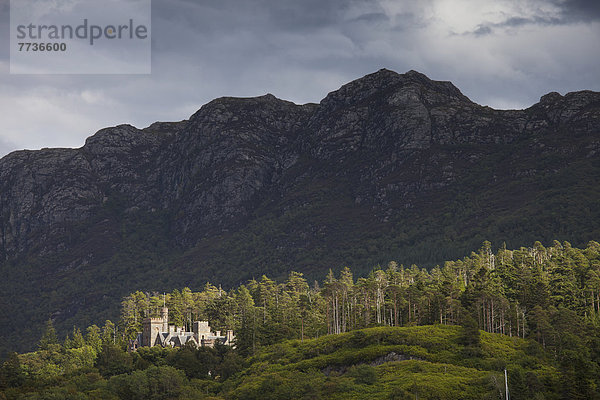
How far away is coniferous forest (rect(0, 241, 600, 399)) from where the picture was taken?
128125 millimetres

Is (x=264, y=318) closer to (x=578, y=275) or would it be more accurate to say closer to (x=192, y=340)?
(x=192, y=340)

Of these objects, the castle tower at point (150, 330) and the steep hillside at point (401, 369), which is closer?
the steep hillside at point (401, 369)

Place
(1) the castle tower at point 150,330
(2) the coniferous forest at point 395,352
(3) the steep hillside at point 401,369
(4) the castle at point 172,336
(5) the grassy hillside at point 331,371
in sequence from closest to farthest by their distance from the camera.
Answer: (3) the steep hillside at point 401,369
(5) the grassy hillside at point 331,371
(2) the coniferous forest at point 395,352
(4) the castle at point 172,336
(1) the castle tower at point 150,330

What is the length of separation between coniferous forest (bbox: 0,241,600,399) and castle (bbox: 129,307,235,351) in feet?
16.2

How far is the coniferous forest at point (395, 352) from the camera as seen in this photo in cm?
12812

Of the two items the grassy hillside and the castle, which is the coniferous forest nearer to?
the grassy hillside

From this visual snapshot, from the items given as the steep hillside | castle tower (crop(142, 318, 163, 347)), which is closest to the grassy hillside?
the steep hillside

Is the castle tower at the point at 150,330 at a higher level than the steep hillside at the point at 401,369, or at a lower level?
higher

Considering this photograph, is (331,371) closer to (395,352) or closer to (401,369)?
(395,352)

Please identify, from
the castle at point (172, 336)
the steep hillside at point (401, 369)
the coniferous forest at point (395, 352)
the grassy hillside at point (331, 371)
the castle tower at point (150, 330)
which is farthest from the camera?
the castle tower at point (150, 330)

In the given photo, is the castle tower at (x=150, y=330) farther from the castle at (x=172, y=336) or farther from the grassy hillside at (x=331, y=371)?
the grassy hillside at (x=331, y=371)

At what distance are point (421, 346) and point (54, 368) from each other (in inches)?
3931

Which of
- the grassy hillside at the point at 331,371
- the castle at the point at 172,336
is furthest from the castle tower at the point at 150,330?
the grassy hillside at the point at 331,371

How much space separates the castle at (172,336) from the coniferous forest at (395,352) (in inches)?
195
